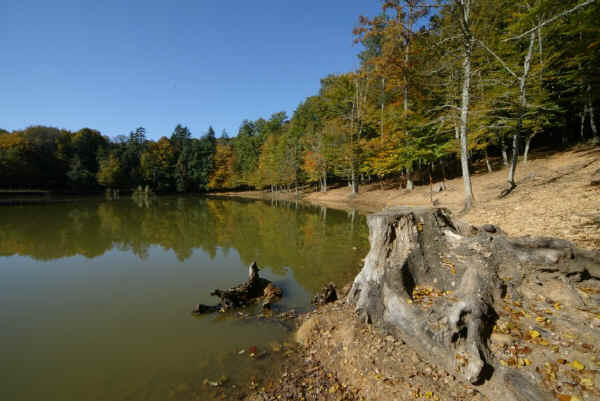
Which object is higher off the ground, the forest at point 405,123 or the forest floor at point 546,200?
the forest at point 405,123

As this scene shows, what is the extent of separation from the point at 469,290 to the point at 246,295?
489 cm

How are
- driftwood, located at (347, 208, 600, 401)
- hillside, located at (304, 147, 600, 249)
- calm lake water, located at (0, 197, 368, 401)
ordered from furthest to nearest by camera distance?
hillside, located at (304, 147, 600, 249) → calm lake water, located at (0, 197, 368, 401) → driftwood, located at (347, 208, 600, 401)

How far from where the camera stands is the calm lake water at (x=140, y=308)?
3898 millimetres

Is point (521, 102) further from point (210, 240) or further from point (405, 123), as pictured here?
point (210, 240)

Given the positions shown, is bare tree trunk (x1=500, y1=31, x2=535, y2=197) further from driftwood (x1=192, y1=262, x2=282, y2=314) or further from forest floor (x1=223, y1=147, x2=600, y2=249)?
driftwood (x1=192, y1=262, x2=282, y2=314)

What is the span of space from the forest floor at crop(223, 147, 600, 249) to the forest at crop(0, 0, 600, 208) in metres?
1.12

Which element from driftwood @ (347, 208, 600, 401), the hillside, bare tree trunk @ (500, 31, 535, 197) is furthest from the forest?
driftwood @ (347, 208, 600, 401)

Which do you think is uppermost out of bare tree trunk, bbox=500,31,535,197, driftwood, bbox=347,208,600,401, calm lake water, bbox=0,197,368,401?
bare tree trunk, bbox=500,31,535,197

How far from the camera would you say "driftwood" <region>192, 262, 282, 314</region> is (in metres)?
5.86

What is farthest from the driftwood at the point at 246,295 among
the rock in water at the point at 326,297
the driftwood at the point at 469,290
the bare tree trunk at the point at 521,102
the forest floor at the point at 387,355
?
the bare tree trunk at the point at 521,102

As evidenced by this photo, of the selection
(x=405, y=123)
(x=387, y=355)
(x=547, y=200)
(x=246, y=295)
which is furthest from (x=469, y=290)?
(x=405, y=123)

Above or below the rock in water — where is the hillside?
above

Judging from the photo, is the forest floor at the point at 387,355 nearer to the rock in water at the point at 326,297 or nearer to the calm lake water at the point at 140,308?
the rock in water at the point at 326,297

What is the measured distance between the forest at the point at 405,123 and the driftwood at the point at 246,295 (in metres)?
6.85
